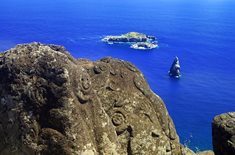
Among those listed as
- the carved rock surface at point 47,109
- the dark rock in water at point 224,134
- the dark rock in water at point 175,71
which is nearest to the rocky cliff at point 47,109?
the carved rock surface at point 47,109

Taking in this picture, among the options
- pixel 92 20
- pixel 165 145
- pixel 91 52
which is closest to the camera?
pixel 165 145

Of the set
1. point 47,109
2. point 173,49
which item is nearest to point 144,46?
point 173,49

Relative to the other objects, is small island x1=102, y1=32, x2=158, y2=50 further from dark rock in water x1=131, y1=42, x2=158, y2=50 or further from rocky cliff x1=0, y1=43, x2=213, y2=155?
rocky cliff x1=0, y1=43, x2=213, y2=155

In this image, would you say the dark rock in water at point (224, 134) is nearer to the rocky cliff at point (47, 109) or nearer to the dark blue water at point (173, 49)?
the rocky cliff at point (47, 109)

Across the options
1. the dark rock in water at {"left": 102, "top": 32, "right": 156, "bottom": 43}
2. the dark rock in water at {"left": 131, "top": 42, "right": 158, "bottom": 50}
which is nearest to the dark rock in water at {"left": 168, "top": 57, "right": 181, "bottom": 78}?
the dark rock in water at {"left": 131, "top": 42, "right": 158, "bottom": 50}

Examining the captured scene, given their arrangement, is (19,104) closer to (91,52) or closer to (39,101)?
(39,101)

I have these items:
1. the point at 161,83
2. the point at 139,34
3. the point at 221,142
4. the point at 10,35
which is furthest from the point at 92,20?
the point at 221,142

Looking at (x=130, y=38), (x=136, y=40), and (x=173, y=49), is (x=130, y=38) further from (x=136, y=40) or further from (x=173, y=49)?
(x=173, y=49)
